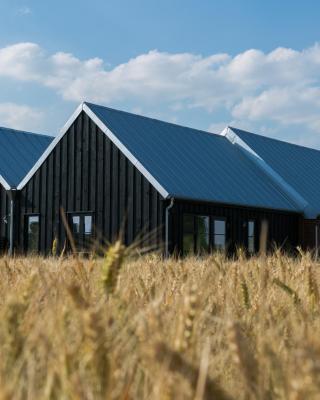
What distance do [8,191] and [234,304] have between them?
76.4 ft

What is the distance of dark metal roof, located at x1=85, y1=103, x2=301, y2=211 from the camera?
858 inches

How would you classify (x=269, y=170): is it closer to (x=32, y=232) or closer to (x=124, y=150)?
(x=124, y=150)

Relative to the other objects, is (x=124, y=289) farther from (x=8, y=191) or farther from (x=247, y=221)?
(x=8, y=191)

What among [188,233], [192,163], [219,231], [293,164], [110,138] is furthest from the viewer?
[293,164]

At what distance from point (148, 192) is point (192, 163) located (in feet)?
9.89

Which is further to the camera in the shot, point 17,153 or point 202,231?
point 17,153

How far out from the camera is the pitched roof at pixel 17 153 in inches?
1051

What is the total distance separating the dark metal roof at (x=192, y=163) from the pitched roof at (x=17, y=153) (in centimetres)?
499

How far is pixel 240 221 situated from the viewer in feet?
78.6

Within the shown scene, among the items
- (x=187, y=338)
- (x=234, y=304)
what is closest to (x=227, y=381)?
(x=187, y=338)

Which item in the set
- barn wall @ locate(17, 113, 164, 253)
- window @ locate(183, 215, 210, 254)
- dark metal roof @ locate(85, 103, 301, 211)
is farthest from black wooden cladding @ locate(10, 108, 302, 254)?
dark metal roof @ locate(85, 103, 301, 211)

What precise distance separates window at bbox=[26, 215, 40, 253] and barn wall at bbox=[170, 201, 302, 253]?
18.8ft

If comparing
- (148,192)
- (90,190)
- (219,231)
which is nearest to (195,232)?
(219,231)

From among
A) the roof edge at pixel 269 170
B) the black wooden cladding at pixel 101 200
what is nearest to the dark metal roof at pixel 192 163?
the roof edge at pixel 269 170
